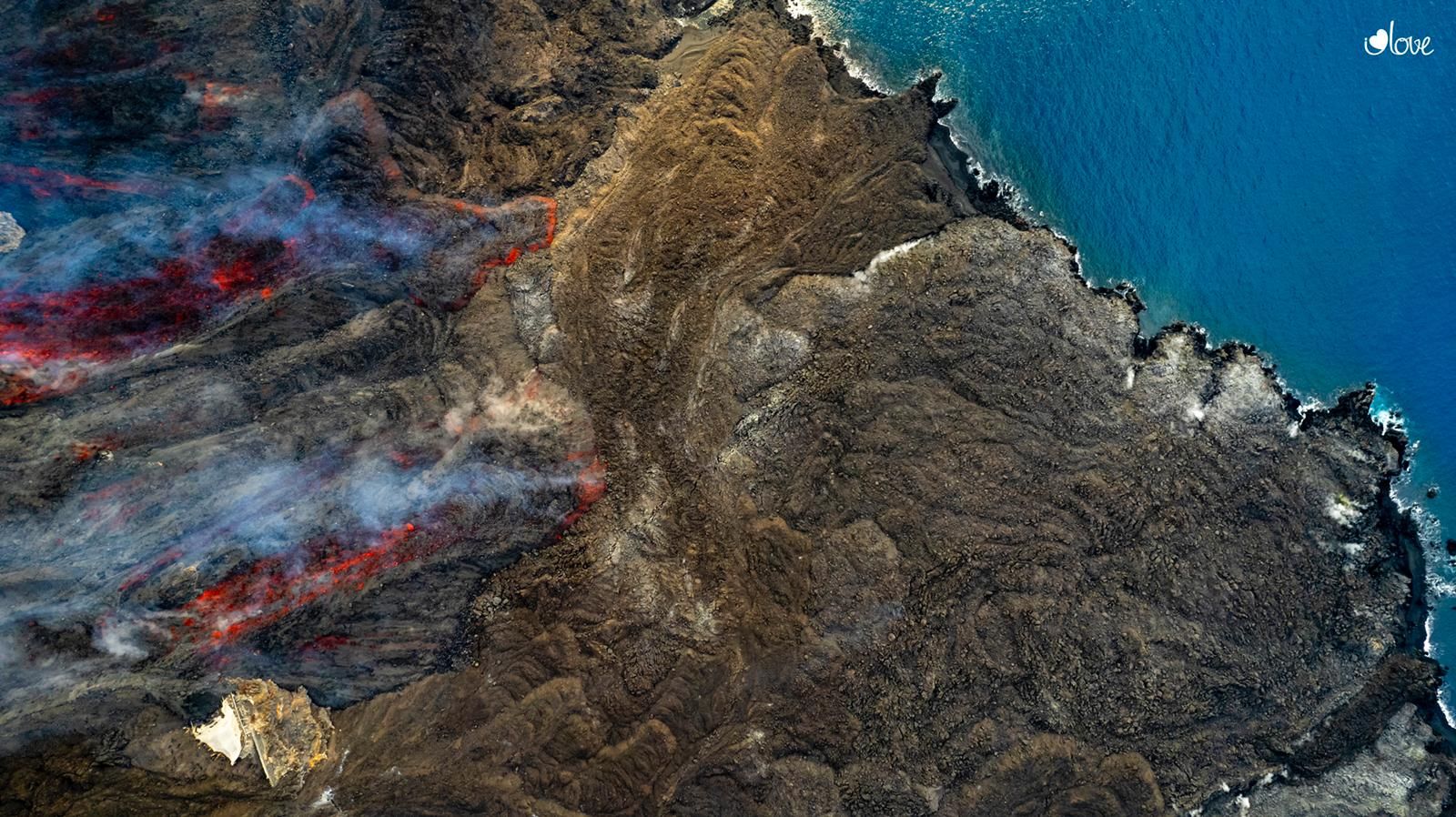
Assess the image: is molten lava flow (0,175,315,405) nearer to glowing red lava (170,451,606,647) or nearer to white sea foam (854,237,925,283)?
glowing red lava (170,451,606,647)

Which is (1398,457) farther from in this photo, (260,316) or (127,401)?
(127,401)

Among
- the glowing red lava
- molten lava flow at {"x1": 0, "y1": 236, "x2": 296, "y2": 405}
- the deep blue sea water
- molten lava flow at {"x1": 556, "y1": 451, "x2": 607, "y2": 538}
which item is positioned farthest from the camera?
the deep blue sea water

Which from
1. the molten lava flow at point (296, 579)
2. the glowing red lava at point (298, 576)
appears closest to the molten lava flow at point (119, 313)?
the glowing red lava at point (298, 576)

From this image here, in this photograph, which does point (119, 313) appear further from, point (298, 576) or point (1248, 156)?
point (1248, 156)

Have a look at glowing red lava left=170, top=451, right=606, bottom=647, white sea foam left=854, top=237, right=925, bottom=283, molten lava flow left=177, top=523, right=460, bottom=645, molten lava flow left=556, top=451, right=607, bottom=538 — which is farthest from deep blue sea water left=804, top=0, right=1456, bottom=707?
molten lava flow left=177, top=523, right=460, bottom=645

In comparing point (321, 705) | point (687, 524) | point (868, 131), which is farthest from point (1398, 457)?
point (321, 705)
